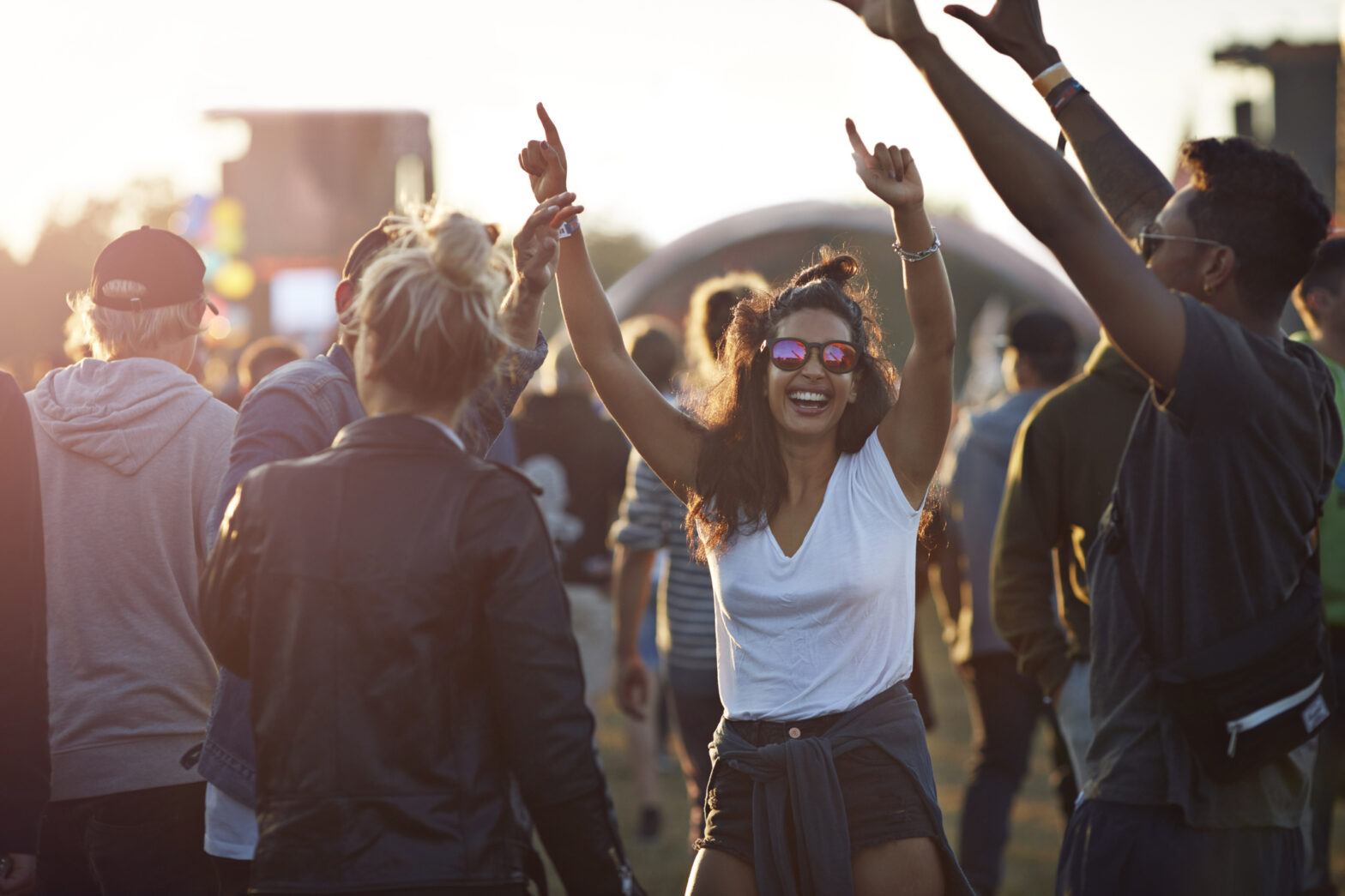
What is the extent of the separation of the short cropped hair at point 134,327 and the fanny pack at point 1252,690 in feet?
8.24

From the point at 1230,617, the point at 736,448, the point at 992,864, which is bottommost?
the point at 992,864

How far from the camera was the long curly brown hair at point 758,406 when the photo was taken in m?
3.30

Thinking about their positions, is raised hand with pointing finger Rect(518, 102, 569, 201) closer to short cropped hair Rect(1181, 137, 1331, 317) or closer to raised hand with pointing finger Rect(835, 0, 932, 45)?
raised hand with pointing finger Rect(835, 0, 932, 45)

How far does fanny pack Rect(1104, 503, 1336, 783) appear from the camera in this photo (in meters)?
2.83

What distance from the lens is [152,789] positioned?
3.39m

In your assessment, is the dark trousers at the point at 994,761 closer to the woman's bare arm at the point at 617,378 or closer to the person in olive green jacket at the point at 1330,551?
the person in olive green jacket at the point at 1330,551

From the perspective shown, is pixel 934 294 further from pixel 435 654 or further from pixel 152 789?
pixel 152 789

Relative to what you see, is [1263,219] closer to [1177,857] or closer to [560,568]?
Answer: [1177,857]

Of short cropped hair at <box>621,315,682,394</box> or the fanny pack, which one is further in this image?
short cropped hair at <box>621,315,682,394</box>

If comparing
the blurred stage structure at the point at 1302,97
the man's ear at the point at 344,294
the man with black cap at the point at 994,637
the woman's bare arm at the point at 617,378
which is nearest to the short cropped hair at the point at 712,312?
the woman's bare arm at the point at 617,378

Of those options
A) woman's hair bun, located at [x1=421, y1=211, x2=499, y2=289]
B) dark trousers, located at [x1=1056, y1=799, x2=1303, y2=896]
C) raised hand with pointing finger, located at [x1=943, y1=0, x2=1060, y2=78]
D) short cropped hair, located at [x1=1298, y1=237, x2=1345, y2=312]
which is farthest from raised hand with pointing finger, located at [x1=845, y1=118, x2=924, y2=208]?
short cropped hair, located at [x1=1298, y1=237, x2=1345, y2=312]

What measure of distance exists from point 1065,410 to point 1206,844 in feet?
5.76

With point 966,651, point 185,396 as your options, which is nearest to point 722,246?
point 966,651

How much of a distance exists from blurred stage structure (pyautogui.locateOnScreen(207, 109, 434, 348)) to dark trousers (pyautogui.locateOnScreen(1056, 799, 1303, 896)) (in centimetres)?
3053
